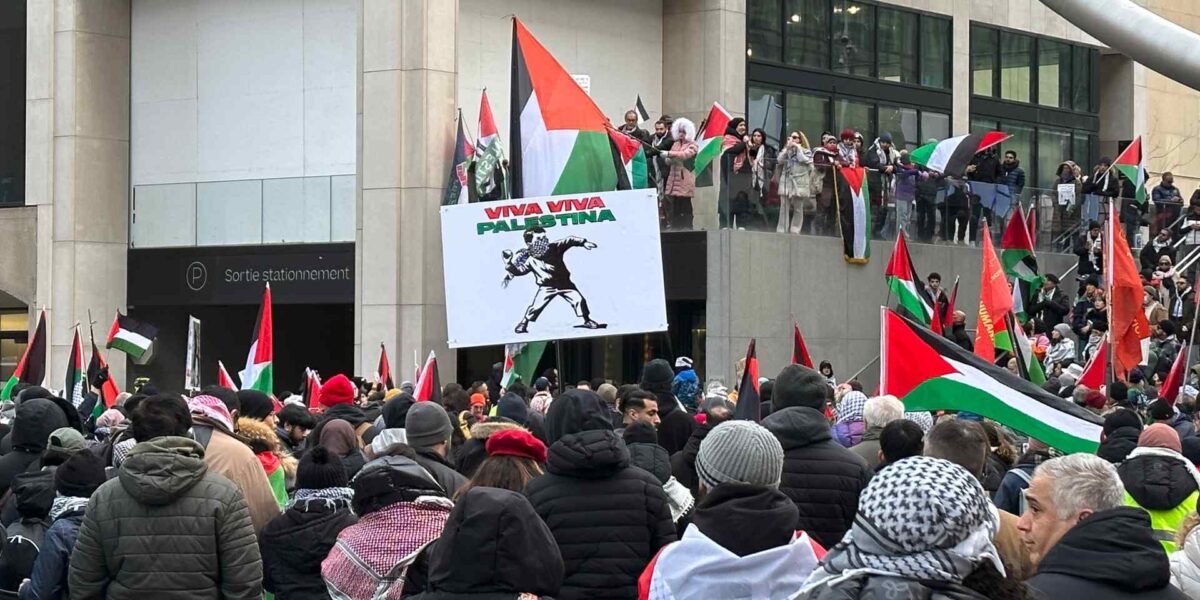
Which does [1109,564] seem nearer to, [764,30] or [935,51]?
[764,30]

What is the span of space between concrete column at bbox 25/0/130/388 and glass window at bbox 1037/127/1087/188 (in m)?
20.6

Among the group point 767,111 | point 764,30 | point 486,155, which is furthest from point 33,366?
point 764,30

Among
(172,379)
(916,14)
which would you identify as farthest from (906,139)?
(172,379)

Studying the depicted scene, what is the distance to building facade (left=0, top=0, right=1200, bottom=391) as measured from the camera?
29484 mm

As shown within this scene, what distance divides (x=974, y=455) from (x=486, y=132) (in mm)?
20221

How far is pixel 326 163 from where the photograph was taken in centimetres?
3142

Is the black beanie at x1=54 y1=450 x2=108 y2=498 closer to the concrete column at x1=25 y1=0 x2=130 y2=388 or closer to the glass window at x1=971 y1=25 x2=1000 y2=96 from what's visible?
the concrete column at x1=25 y1=0 x2=130 y2=388

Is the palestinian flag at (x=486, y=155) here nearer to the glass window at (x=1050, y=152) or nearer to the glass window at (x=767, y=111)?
the glass window at (x=767, y=111)

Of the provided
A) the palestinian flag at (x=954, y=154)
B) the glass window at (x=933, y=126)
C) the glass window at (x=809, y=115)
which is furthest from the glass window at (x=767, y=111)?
the glass window at (x=933, y=126)

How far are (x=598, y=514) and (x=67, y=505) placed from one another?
2.59 m

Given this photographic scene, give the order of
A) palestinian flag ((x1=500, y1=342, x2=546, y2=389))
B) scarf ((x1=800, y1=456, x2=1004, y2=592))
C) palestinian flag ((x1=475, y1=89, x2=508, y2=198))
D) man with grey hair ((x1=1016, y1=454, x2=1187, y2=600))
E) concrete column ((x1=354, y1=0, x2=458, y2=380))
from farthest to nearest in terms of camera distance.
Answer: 1. concrete column ((x1=354, y1=0, x2=458, y2=380))
2. palestinian flag ((x1=475, y1=89, x2=508, y2=198))
3. palestinian flag ((x1=500, y1=342, x2=546, y2=389))
4. man with grey hair ((x1=1016, y1=454, x2=1187, y2=600))
5. scarf ((x1=800, y1=456, x2=1004, y2=592))

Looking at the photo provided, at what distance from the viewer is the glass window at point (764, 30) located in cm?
3391

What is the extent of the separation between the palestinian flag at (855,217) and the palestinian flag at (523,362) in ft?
29.9

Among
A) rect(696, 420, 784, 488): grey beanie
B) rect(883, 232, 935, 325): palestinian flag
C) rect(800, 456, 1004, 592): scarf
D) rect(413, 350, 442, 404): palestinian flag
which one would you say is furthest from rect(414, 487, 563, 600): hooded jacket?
rect(883, 232, 935, 325): palestinian flag
